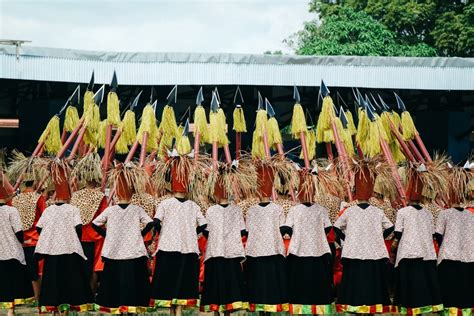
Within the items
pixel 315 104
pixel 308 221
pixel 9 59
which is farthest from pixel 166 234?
pixel 315 104

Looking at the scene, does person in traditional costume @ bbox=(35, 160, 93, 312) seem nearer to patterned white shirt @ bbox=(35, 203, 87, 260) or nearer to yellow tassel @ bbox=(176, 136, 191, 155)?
patterned white shirt @ bbox=(35, 203, 87, 260)

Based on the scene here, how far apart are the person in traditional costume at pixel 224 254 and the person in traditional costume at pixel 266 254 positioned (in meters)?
0.10

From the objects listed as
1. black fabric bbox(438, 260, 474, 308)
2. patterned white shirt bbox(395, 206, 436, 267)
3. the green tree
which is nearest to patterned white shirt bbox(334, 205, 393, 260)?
patterned white shirt bbox(395, 206, 436, 267)

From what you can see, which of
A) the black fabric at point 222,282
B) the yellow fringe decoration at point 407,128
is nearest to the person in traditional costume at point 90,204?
the black fabric at point 222,282

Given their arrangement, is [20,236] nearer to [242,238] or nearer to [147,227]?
[147,227]

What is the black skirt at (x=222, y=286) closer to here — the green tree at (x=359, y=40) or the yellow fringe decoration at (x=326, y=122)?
the yellow fringe decoration at (x=326, y=122)

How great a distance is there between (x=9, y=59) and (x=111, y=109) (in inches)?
234

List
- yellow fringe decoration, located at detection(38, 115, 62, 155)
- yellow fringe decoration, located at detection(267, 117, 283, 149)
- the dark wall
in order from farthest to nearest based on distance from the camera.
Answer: the dark wall → yellow fringe decoration, located at detection(38, 115, 62, 155) → yellow fringe decoration, located at detection(267, 117, 283, 149)

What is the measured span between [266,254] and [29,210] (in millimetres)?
2602

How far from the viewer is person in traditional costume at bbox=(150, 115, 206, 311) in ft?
30.3

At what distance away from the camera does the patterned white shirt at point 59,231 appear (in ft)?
30.3

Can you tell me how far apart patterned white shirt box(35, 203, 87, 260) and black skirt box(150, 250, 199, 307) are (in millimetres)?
773

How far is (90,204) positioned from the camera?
10.0 metres

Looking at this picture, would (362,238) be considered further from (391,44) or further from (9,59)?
(391,44)
